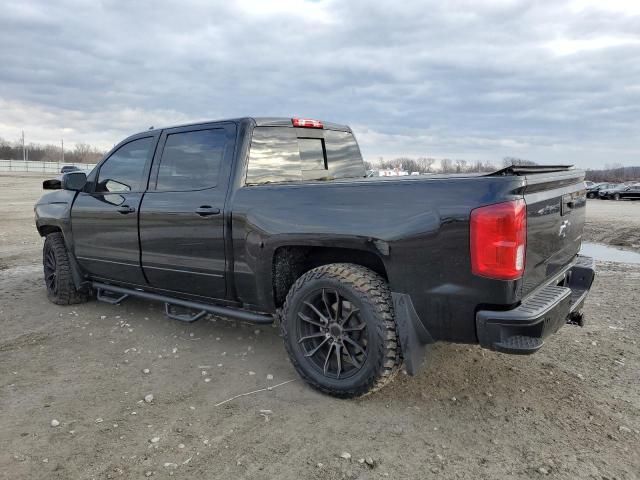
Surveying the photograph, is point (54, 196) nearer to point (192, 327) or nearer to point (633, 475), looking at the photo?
point (192, 327)

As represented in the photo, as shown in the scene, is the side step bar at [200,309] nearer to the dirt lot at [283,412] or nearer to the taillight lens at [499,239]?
the dirt lot at [283,412]

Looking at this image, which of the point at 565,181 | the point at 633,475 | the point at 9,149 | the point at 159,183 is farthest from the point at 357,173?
the point at 9,149

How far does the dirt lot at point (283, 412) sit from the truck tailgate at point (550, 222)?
850mm

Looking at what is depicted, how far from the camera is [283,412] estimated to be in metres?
3.25

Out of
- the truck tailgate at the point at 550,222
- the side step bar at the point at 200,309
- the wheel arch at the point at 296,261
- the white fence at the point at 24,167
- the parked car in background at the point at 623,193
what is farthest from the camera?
the white fence at the point at 24,167

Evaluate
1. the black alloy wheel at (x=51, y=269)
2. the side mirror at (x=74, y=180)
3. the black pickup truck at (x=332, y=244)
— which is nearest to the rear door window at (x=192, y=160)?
the black pickup truck at (x=332, y=244)

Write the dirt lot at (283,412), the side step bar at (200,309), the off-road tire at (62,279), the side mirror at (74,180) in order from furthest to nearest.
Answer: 1. the off-road tire at (62,279)
2. the side mirror at (74,180)
3. the side step bar at (200,309)
4. the dirt lot at (283,412)

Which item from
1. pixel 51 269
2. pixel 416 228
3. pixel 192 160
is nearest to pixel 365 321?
pixel 416 228

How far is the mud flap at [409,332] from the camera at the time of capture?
304 cm

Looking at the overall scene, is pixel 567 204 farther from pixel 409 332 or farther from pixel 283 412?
pixel 283 412

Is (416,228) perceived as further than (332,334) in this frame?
No

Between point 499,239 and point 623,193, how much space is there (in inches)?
1480

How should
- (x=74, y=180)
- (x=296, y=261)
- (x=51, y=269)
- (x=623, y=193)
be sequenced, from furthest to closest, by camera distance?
(x=623, y=193), (x=51, y=269), (x=74, y=180), (x=296, y=261)

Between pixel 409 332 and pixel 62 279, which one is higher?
pixel 409 332
